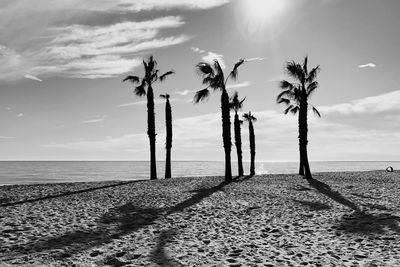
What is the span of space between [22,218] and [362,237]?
1062 cm

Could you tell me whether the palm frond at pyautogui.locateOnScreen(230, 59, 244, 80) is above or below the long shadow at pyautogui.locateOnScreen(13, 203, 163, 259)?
above

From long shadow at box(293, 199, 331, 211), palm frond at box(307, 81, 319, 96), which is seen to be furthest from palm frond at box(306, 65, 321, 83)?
long shadow at box(293, 199, 331, 211)

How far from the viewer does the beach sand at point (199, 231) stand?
7.61 m

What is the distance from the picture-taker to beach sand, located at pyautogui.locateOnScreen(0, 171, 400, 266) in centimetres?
761

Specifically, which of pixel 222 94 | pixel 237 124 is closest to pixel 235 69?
pixel 222 94

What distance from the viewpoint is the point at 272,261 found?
7414 millimetres

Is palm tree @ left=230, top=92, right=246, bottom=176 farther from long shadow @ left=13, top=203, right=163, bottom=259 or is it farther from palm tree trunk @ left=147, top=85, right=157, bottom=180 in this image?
long shadow @ left=13, top=203, right=163, bottom=259

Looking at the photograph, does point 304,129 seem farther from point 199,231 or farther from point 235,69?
point 199,231

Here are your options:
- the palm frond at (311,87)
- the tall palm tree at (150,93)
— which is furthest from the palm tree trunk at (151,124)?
the palm frond at (311,87)

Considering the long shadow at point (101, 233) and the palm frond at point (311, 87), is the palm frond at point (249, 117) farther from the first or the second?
the long shadow at point (101, 233)

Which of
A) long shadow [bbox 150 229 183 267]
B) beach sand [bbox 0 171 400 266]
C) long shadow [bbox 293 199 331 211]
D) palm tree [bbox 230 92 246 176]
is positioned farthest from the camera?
palm tree [bbox 230 92 246 176]

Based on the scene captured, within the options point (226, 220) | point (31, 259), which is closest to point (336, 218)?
point (226, 220)

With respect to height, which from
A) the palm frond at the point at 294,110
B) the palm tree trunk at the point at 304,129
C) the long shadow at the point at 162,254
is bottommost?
the long shadow at the point at 162,254

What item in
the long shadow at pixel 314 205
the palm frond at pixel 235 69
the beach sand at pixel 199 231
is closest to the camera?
the beach sand at pixel 199 231
